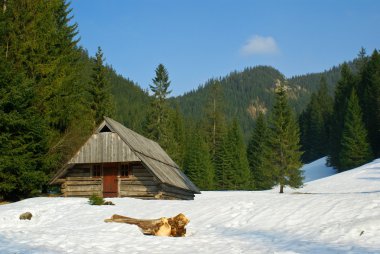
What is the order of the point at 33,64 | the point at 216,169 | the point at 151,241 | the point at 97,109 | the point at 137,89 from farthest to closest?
the point at 137,89
the point at 216,169
the point at 97,109
the point at 33,64
the point at 151,241

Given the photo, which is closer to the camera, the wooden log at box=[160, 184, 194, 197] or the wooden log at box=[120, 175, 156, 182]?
the wooden log at box=[160, 184, 194, 197]

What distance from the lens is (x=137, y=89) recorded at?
7643 inches

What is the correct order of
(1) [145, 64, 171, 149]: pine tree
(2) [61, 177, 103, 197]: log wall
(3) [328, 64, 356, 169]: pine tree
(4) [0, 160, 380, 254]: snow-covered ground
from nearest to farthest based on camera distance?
(4) [0, 160, 380, 254]: snow-covered ground < (2) [61, 177, 103, 197]: log wall < (1) [145, 64, 171, 149]: pine tree < (3) [328, 64, 356, 169]: pine tree

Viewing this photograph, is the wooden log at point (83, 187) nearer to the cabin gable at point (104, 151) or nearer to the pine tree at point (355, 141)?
the cabin gable at point (104, 151)

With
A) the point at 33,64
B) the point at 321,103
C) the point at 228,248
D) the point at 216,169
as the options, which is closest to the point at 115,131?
the point at 33,64

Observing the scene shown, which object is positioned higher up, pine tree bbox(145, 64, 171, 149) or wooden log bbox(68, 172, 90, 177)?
pine tree bbox(145, 64, 171, 149)

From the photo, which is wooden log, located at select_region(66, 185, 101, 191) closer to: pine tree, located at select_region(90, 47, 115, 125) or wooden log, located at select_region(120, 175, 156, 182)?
wooden log, located at select_region(120, 175, 156, 182)

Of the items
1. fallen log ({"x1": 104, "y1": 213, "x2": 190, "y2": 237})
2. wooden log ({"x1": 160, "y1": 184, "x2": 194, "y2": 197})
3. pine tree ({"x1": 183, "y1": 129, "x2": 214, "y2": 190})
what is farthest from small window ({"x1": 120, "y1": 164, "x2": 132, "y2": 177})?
pine tree ({"x1": 183, "y1": 129, "x2": 214, "y2": 190})

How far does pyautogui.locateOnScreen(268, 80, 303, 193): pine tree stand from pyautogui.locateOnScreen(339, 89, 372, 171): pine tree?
68.2 feet

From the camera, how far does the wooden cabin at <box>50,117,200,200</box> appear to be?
1091 inches

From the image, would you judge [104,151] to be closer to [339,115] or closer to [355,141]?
[355,141]

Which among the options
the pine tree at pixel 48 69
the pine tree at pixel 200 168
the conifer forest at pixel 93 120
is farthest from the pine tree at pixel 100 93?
the pine tree at pixel 200 168

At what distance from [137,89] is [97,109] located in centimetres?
15066

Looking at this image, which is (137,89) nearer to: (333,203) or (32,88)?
(32,88)
